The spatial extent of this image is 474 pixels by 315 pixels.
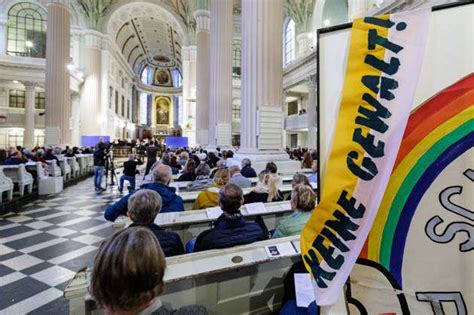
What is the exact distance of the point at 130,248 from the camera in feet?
2.58

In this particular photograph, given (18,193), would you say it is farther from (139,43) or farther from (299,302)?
(139,43)

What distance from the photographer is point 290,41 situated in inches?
767

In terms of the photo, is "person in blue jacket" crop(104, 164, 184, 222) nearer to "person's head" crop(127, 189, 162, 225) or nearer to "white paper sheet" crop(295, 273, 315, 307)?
"person's head" crop(127, 189, 162, 225)

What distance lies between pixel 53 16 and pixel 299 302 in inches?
578

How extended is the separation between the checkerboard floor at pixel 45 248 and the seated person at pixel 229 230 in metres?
1.48

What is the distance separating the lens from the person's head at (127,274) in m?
0.76

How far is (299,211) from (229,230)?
20.0 inches

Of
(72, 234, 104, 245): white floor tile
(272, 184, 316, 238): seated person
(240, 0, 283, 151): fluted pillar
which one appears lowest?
(72, 234, 104, 245): white floor tile

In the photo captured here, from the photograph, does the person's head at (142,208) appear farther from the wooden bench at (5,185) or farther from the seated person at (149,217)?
the wooden bench at (5,185)

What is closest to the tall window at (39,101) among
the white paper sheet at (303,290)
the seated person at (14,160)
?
the seated person at (14,160)

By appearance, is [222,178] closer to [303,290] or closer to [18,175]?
[303,290]

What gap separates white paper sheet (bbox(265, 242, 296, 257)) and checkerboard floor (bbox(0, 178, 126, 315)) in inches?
72.4

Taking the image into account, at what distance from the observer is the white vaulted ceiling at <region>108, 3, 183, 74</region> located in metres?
20.0

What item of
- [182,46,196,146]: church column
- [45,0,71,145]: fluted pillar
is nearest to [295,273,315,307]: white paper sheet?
[45,0,71,145]: fluted pillar
